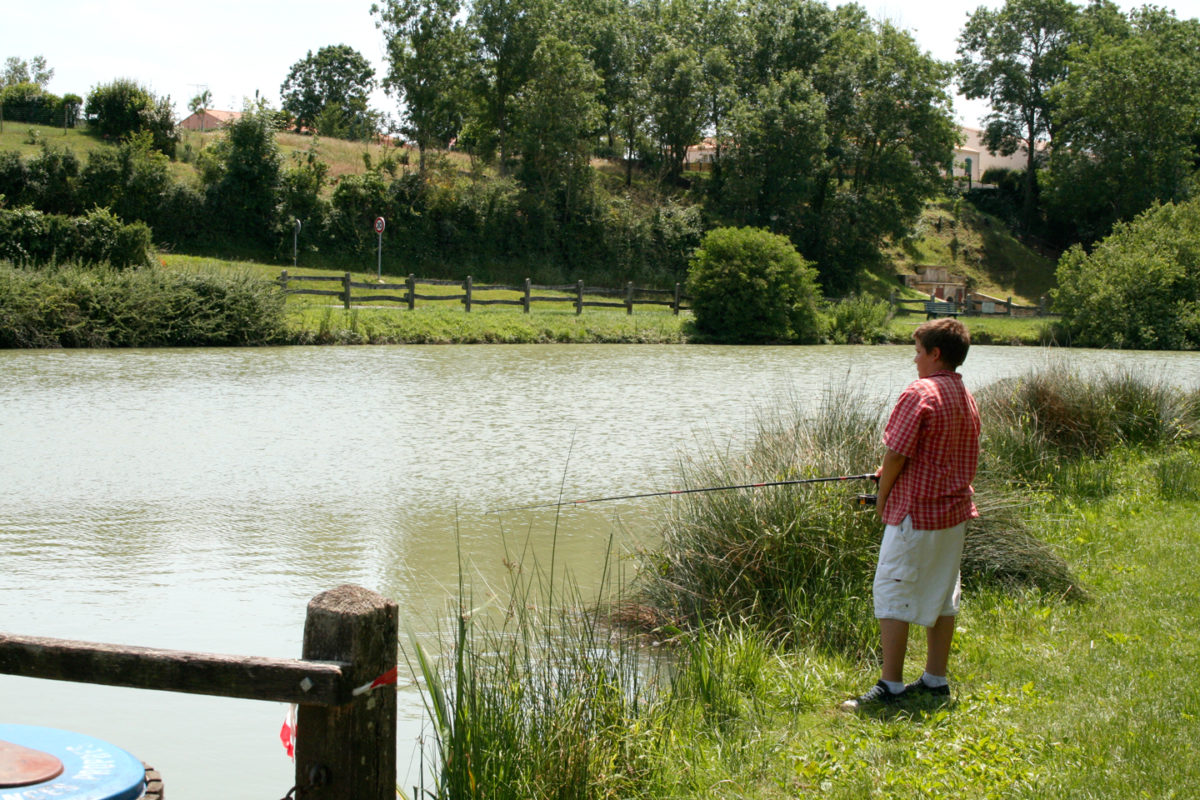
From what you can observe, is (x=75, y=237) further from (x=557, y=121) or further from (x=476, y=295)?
(x=557, y=121)

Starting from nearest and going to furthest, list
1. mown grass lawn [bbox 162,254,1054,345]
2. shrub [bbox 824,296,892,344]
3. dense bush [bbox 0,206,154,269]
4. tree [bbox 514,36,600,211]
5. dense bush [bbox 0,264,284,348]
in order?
dense bush [bbox 0,264,284,348] → mown grass lawn [bbox 162,254,1054,345] → dense bush [bbox 0,206,154,269] → shrub [bbox 824,296,892,344] → tree [bbox 514,36,600,211]

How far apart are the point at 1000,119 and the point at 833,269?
23191 millimetres

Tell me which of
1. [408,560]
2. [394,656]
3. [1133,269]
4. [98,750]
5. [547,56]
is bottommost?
[408,560]

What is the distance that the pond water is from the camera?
17.0ft

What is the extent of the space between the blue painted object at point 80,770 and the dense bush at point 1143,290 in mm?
33936

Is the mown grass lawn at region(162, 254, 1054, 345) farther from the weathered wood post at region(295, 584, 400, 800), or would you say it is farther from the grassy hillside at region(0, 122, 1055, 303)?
the weathered wood post at region(295, 584, 400, 800)

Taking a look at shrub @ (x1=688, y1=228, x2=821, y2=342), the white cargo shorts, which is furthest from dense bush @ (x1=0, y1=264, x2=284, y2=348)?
the white cargo shorts

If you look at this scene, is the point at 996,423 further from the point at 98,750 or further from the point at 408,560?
the point at 98,750

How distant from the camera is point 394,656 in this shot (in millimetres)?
2553

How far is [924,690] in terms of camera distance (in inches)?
175

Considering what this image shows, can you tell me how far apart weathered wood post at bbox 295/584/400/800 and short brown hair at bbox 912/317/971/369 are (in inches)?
107

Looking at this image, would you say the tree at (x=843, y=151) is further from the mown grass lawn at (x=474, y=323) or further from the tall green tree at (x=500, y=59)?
the mown grass lawn at (x=474, y=323)

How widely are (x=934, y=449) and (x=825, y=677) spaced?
48.3 inches

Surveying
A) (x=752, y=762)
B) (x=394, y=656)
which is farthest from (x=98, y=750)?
(x=752, y=762)
